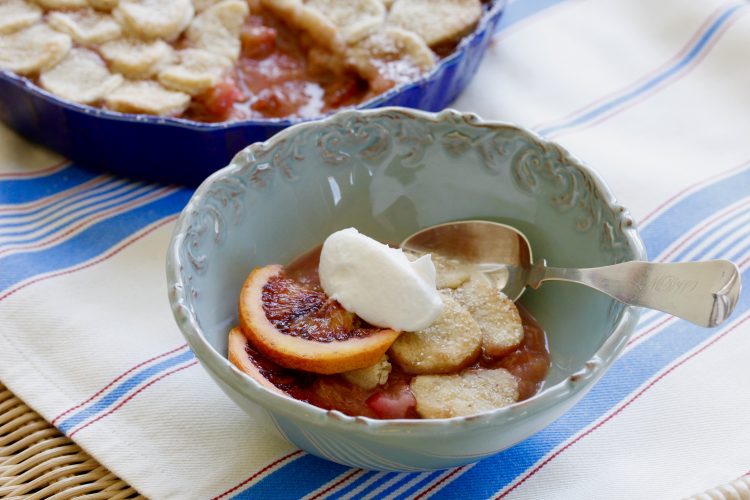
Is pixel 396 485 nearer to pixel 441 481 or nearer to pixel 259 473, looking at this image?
pixel 441 481

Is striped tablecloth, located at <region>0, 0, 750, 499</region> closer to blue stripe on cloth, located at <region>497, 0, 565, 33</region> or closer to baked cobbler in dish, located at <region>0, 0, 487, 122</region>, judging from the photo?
blue stripe on cloth, located at <region>497, 0, 565, 33</region>

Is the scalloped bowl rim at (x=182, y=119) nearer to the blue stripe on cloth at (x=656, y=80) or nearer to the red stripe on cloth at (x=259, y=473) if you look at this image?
the blue stripe on cloth at (x=656, y=80)

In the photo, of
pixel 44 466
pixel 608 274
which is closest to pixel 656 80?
pixel 608 274

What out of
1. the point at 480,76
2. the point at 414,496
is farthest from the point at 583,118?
the point at 414,496

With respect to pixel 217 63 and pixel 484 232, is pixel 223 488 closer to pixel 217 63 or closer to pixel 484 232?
pixel 484 232

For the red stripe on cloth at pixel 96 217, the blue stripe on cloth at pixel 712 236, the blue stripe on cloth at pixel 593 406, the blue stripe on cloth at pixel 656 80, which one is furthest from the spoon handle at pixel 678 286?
the red stripe on cloth at pixel 96 217

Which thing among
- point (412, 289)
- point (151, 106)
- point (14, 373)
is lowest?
point (14, 373)

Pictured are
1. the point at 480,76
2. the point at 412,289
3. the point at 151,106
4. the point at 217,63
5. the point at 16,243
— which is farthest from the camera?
the point at 480,76
